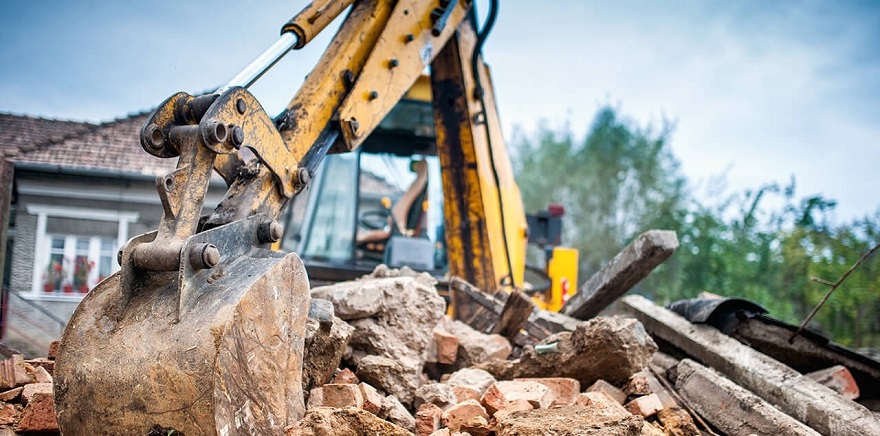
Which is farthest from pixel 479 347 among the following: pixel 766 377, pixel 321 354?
pixel 766 377

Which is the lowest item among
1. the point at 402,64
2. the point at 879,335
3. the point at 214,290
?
the point at 879,335

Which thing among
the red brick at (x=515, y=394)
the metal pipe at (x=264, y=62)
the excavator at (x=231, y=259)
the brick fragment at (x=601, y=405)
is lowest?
the red brick at (x=515, y=394)

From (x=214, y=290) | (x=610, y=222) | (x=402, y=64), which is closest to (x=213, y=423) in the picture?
(x=214, y=290)

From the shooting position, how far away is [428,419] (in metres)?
2.58

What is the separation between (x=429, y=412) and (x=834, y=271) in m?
12.7

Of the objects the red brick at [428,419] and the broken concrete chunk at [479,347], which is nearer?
the red brick at [428,419]

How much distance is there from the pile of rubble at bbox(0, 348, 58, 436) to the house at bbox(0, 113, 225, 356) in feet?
20.6

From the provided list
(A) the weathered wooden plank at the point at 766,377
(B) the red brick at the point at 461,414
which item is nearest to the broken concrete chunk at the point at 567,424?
(B) the red brick at the point at 461,414

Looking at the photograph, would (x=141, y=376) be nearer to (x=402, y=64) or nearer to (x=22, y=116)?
(x=402, y=64)

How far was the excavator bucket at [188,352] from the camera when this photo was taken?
1.96m

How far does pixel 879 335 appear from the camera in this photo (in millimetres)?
11766

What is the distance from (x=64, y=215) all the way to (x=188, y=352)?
946 centimetres

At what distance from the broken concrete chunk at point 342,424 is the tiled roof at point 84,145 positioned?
24.4ft

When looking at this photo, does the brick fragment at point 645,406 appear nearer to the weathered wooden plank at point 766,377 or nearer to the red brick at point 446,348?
the weathered wooden plank at point 766,377
